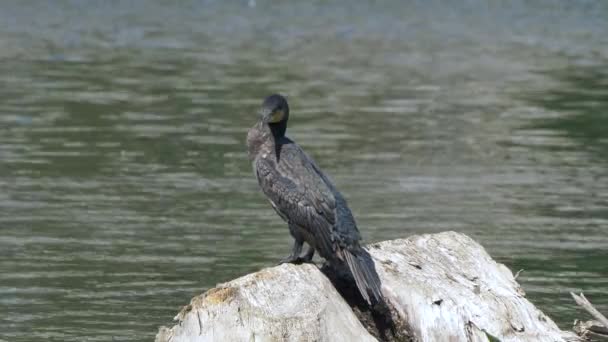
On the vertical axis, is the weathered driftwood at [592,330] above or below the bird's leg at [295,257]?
below

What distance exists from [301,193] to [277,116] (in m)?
0.51

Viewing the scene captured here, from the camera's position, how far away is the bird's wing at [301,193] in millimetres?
7359

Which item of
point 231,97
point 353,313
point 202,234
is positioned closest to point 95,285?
point 202,234

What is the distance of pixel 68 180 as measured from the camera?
13797 mm

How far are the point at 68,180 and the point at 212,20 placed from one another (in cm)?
1560

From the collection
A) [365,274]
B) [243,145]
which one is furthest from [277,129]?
[243,145]

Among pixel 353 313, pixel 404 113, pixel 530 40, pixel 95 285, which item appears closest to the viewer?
pixel 353 313

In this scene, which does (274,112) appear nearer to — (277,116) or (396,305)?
(277,116)

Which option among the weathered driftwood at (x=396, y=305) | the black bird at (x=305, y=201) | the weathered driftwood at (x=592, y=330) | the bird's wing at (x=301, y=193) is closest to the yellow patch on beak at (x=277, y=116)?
the black bird at (x=305, y=201)

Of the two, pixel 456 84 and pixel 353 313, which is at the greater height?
pixel 353 313

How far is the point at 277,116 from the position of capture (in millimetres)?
7750

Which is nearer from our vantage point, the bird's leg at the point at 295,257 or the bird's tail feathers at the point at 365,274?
the bird's tail feathers at the point at 365,274

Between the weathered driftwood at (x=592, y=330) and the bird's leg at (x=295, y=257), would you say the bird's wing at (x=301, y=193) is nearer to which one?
the bird's leg at (x=295, y=257)

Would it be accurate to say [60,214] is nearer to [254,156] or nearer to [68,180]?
Result: [68,180]
